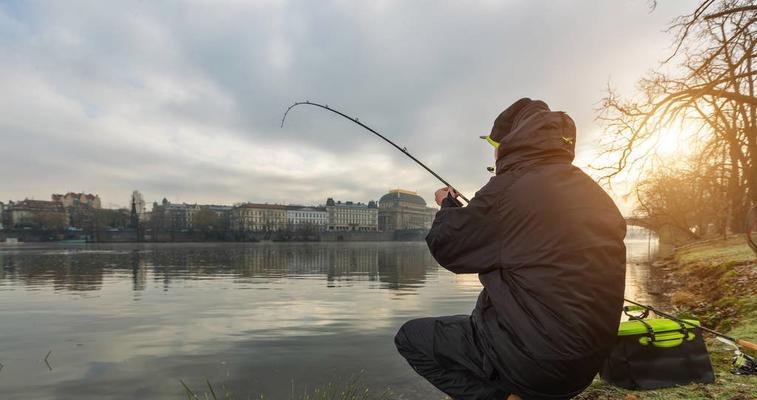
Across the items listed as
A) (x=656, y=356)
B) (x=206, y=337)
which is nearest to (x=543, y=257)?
(x=656, y=356)

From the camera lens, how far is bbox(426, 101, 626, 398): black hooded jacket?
104 inches

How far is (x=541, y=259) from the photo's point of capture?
2.67m

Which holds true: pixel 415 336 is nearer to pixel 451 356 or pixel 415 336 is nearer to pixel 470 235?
pixel 451 356

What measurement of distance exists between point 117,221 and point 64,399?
168464 mm

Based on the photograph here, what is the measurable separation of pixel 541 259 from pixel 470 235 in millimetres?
452

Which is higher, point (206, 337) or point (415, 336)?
point (415, 336)

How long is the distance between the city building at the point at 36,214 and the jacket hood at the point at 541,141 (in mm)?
169399

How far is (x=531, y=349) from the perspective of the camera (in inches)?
109

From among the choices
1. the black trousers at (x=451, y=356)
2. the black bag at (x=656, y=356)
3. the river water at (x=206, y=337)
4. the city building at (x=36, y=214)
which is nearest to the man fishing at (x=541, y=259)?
the black trousers at (x=451, y=356)

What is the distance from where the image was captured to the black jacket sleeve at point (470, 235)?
2859 millimetres

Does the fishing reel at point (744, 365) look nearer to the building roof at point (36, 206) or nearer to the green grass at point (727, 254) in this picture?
the green grass at point (727, 254)

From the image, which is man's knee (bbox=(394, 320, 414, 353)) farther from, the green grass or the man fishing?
the green grass

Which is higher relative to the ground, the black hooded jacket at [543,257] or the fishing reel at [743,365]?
the black hooded jacket at [543,257]

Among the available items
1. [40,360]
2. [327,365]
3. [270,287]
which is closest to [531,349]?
[327,365]
